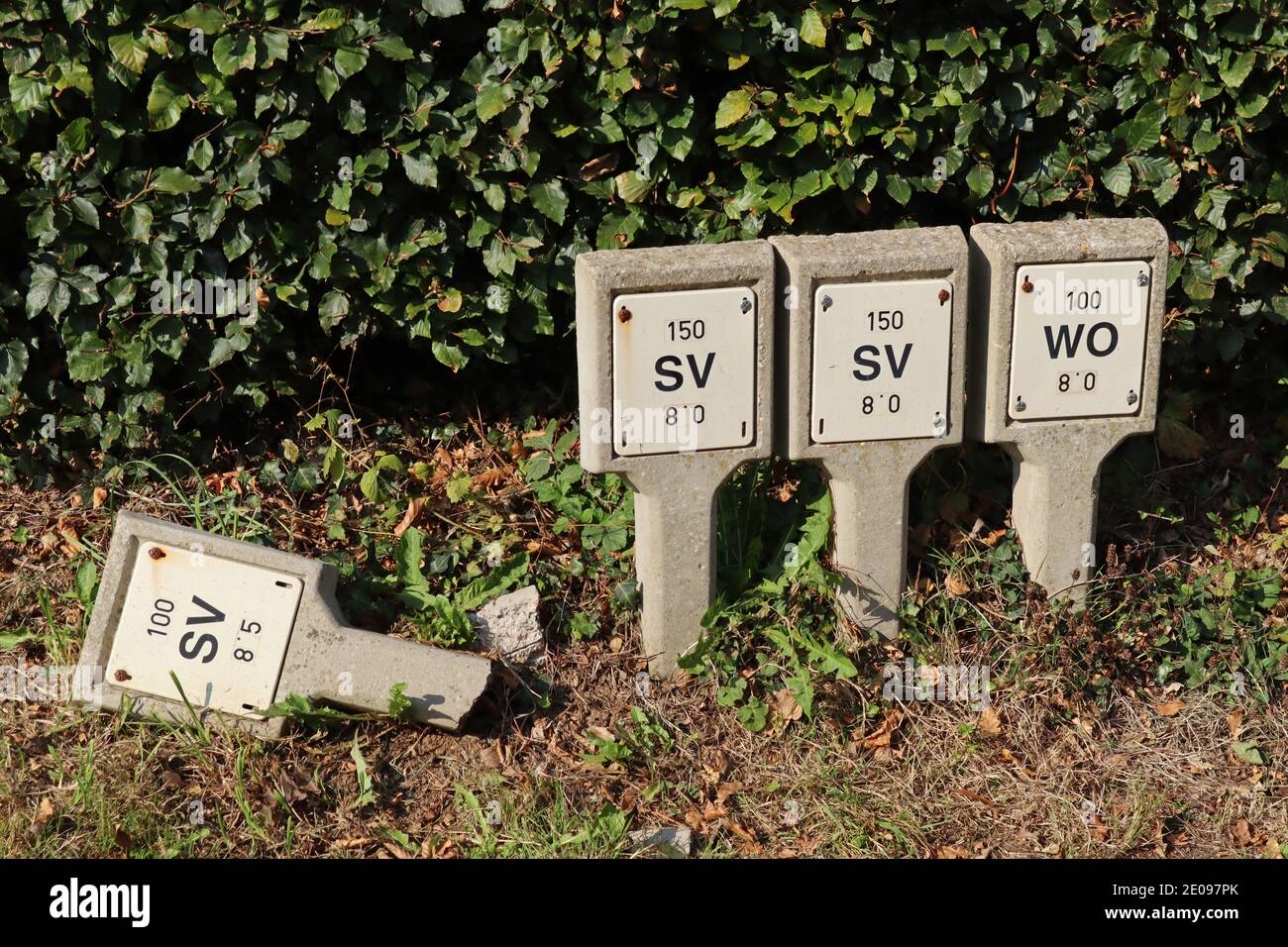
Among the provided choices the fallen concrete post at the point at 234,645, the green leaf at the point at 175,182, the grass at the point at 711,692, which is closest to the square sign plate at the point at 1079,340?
the grass at the point at 711,692

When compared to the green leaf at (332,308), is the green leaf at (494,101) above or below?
above

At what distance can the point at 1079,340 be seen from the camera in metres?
3.89

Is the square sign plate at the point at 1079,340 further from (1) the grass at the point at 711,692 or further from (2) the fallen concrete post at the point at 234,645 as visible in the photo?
(2) the fallen concrete post at the point at 234,645

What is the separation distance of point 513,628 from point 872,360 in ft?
4.13

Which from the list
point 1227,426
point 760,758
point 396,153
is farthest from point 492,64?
point 1227,426

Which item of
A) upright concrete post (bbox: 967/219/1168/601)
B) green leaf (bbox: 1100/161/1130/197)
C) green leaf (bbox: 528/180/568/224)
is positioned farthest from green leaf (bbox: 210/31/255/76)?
green leaf (bbox: 1100/161/1130/197)

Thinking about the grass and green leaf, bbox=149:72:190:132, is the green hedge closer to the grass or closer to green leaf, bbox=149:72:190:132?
green leaf, bbox=149:72:190:132

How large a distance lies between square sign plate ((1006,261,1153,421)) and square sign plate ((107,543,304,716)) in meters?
2.06

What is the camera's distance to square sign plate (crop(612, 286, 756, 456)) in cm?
369

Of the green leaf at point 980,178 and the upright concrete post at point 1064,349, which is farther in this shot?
the green leaf at point 980,178

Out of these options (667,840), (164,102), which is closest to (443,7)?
(164,102)

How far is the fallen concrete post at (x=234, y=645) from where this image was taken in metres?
3.80

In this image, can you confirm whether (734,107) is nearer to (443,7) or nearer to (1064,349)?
(443,7)

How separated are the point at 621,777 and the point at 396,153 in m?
1.93
